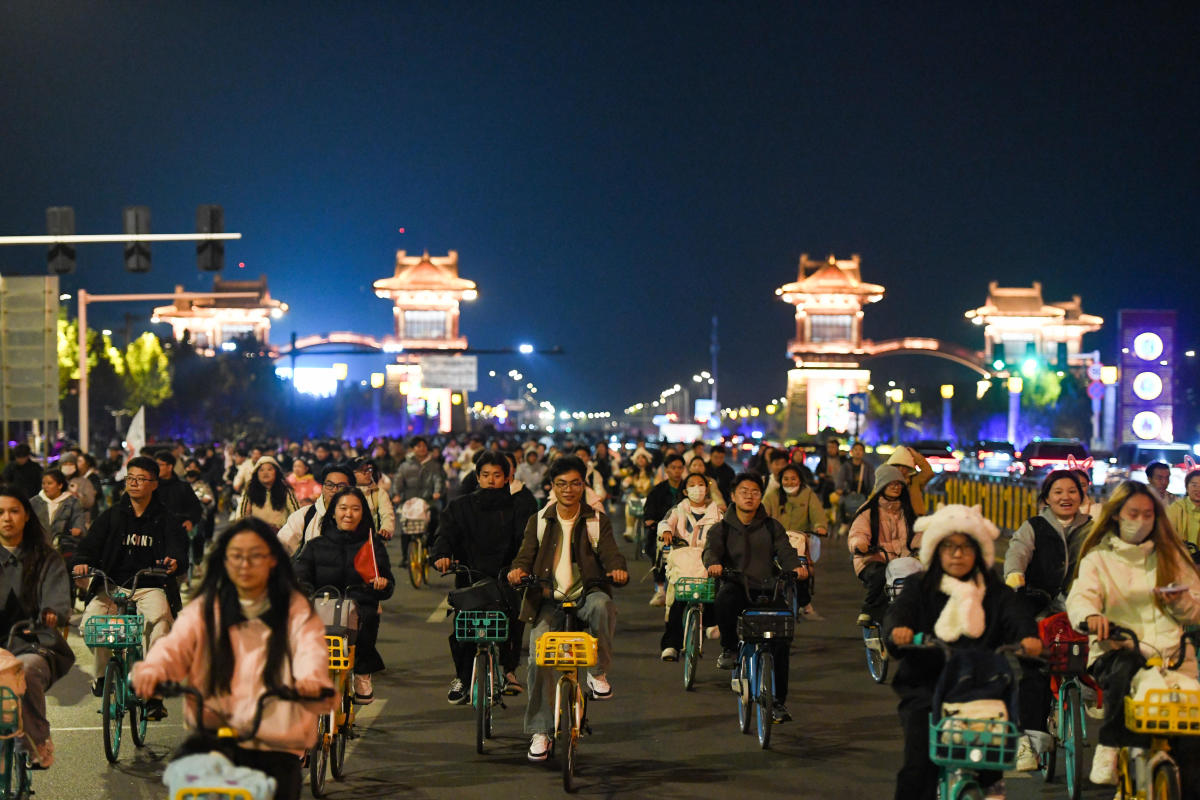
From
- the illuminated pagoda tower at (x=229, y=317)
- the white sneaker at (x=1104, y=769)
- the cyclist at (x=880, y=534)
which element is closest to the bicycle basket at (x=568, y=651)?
the white sneaker at (x=1104, y=769)

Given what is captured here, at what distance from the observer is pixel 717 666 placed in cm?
1256

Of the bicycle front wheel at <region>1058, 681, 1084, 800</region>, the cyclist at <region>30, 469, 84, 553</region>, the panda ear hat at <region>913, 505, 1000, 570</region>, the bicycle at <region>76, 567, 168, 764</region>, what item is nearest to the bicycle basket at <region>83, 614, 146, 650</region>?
the bicycle at <region>76, 567, 168, 764</region>

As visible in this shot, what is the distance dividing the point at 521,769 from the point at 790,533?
5566mm

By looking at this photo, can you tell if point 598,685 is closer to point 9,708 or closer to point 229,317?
point 9,708

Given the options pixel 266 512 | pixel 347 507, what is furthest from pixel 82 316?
pixel 347 507

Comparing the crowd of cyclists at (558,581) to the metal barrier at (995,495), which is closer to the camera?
the crowd of cyclists at (558,581)

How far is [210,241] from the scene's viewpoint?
21938 mm

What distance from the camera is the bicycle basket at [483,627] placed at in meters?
8.96

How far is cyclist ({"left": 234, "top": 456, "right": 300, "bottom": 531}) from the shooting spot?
1465 cm

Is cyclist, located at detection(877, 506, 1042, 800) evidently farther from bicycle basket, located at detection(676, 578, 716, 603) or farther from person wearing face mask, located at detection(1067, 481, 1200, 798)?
bicycle basket, located at detection(676, 578, 716, 603)

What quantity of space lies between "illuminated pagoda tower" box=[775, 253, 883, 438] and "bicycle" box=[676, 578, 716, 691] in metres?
126

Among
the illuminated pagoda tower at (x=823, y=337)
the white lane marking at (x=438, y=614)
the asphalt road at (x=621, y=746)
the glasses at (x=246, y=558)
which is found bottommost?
the white lane marking at (x=438, y=614)

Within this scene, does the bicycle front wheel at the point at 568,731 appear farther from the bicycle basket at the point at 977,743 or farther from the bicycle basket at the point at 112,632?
the bicycle basket at the point at 977,743

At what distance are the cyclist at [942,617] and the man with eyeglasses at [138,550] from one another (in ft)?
17.4
